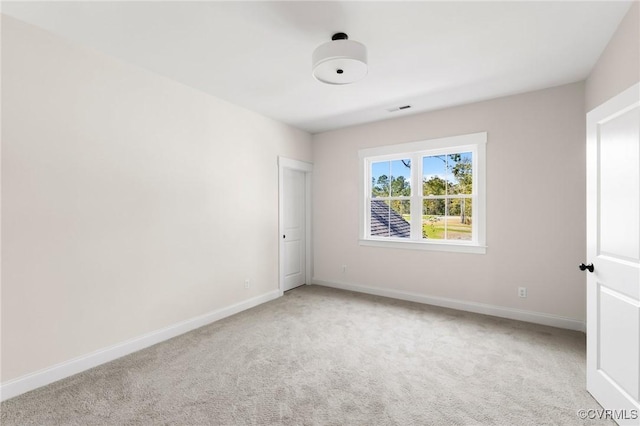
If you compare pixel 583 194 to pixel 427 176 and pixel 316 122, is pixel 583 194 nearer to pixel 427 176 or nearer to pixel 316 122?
pixel 427 176

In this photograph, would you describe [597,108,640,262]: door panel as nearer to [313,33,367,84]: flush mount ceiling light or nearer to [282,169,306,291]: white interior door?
[313,33,367,84]: flush mount ceiling light

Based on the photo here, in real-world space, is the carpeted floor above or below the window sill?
below

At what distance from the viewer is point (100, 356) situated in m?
2.53

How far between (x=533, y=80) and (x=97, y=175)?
4.36m

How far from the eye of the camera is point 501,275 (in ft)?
11.8

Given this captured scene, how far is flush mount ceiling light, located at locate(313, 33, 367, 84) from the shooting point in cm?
215

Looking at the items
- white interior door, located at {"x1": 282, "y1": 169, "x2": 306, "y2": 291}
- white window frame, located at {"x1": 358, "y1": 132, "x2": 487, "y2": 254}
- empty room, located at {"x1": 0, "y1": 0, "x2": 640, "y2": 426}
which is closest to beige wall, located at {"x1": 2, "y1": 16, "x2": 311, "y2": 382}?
empty room, located at {"x1": 0, "y1": 0, "x2": 640, "y2": 426}

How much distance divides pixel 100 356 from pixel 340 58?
3.15 metres

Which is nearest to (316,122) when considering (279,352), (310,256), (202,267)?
(310,256)

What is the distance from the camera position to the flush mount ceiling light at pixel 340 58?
84.7 inches

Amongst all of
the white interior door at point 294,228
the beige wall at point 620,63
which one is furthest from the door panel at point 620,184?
the white interior door at point 294,228

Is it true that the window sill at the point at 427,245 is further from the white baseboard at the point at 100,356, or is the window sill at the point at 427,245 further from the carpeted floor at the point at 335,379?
the white baseboard at the point at 100,356

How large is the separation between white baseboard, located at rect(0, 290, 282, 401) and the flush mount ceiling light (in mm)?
2880

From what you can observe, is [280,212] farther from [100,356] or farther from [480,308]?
[480,308]
